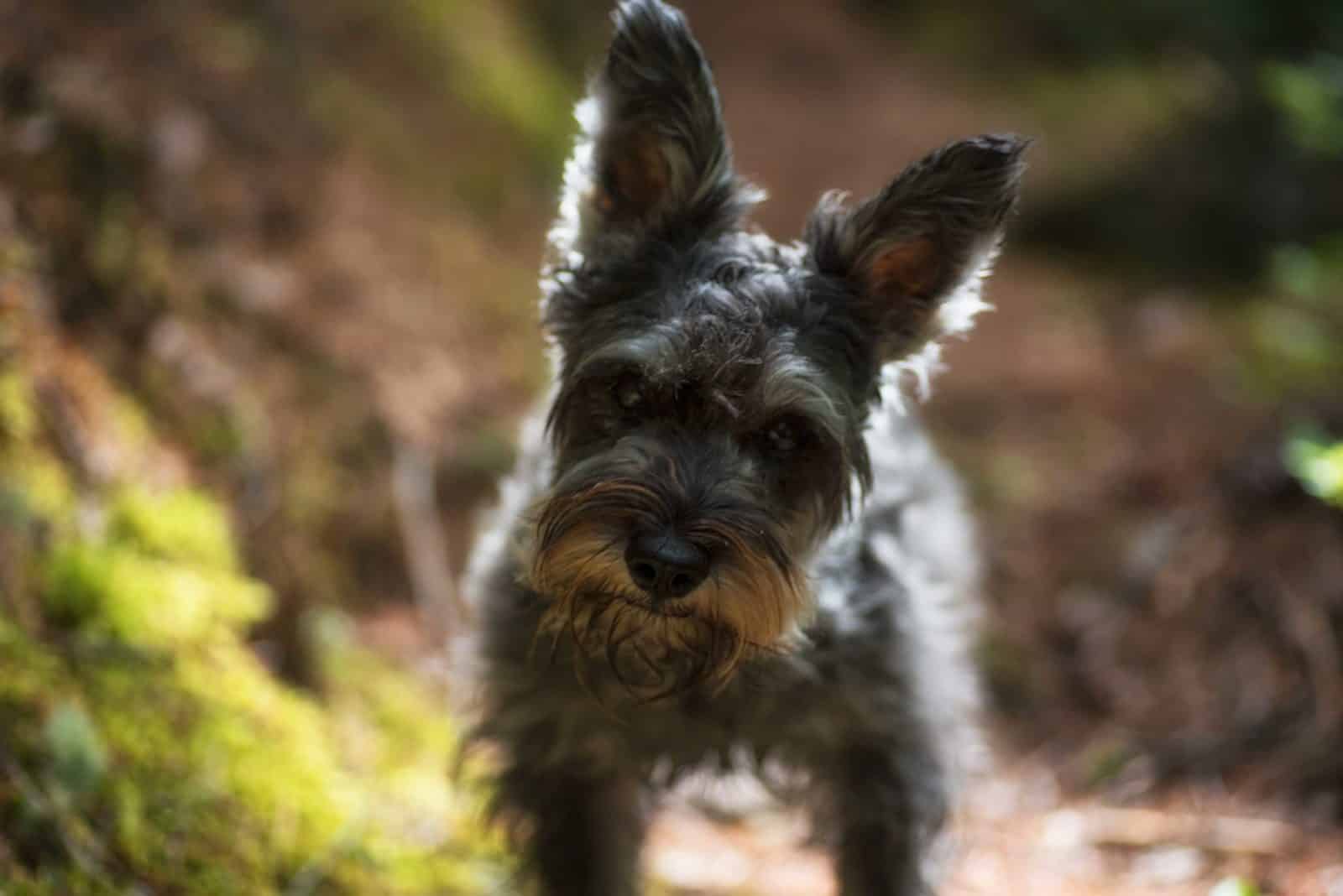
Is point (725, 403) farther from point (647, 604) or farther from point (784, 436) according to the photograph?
point (647, 604)

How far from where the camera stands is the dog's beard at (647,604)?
339 centimetres

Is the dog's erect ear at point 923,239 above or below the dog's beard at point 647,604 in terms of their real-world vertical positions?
above

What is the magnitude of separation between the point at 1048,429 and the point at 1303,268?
197 cm

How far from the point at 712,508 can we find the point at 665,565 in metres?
0.23

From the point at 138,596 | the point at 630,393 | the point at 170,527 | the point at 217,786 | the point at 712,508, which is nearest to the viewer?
the point at 712,508

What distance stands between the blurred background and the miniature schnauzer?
1000mm

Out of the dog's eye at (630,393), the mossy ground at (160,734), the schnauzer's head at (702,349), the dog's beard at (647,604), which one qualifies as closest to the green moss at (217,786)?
the mossy ground at (160,734)

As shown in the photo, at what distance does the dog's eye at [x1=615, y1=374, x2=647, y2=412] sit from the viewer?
3.71 metres

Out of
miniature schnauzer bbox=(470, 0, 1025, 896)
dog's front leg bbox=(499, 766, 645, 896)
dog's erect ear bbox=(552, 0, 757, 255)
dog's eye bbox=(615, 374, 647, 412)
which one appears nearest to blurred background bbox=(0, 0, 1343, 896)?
dog's front leg bbox=(499, 766, 645, 896)

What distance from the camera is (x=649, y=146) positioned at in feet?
13.0

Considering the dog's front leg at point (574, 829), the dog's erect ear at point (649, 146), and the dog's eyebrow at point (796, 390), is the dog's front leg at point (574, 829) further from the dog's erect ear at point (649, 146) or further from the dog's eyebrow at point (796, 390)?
the dog's erect ear at point (649, 146)

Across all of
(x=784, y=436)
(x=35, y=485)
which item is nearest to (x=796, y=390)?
(x=784, y=436)

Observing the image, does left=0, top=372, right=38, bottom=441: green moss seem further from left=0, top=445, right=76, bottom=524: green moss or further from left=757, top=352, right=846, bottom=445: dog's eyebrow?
left=757, top=352, right=846, bottom=445: dog's eyebrow

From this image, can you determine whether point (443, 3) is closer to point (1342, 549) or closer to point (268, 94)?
point (268, 94)
